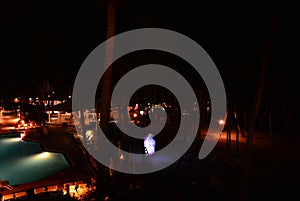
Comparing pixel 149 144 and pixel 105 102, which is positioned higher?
pixel 105 102

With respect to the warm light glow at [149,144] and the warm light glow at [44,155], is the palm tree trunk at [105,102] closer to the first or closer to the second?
the warm light glow at [149,144]

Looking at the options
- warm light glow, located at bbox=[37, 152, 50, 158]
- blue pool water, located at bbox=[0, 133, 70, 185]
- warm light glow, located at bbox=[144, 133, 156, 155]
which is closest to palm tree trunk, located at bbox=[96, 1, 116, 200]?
warm light glow, located at bbox=[144, 133, 156, 155]

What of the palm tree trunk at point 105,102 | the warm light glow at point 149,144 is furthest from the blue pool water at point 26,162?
the palm tree trunk at point 105,102

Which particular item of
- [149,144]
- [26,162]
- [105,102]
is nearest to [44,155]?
[26,162]

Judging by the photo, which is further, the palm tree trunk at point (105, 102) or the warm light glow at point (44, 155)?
the warm light glow at point (44, 155)

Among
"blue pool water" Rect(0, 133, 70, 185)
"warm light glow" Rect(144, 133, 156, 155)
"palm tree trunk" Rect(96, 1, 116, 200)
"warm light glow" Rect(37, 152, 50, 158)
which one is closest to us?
"palm tree trunk" Rect(96, 1, 116, 200)

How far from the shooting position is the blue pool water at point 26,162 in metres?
11.4

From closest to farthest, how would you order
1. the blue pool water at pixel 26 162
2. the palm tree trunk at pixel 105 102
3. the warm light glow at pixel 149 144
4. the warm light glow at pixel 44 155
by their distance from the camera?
the palm tree trunk at pixel 105 102 < the warm light glow at pixel 149 144 < the blue pool water at pixel 26 162 < the warm light glow at pixel 44 155

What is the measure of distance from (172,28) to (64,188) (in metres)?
6.89

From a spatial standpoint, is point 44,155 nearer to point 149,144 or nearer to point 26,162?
point 26,162

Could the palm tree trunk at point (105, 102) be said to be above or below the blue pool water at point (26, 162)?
above

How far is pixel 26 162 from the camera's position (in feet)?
45.5

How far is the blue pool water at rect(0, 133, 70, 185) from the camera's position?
1144 centimetres

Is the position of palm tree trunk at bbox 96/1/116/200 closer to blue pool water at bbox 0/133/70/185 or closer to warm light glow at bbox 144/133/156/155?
warm light glow at bbox 144/133/156/155
